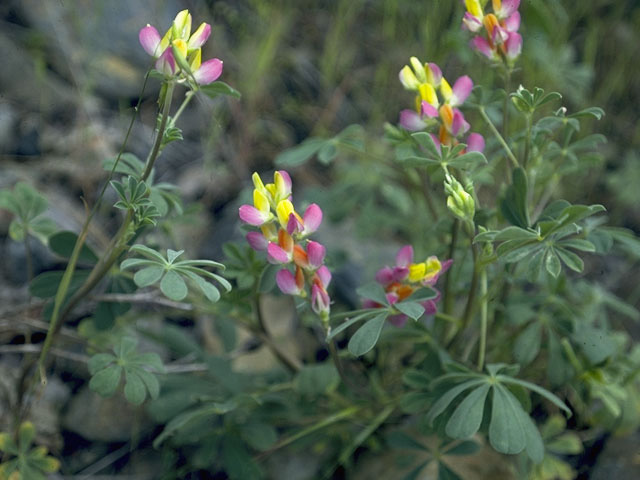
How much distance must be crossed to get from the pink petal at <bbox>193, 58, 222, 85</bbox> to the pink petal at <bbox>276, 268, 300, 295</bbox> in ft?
1.26

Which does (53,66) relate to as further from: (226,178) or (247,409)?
(247,409)

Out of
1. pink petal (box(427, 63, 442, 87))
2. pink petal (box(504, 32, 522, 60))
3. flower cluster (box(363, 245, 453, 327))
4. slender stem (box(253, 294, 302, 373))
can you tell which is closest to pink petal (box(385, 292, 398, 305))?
flower cluster (box(363, 245, 453, 327))

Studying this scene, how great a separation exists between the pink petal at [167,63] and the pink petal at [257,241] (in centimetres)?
33

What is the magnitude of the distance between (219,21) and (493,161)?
5.64ft

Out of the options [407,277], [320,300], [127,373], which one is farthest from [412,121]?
[127,373]

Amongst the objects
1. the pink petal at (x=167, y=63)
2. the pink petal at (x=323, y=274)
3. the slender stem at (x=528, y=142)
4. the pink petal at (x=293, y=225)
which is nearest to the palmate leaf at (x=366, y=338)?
the pink petal at (x=323, y=274)

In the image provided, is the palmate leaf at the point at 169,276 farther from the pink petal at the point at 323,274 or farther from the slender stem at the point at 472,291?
the slender stem at the point at 472,291

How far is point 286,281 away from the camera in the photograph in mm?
1236

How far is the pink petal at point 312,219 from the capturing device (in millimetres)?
1224

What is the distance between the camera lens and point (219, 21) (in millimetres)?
2971

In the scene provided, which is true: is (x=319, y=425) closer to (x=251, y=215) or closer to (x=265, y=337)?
(x=265, y=337)

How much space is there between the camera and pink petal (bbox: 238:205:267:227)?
1.19 meters

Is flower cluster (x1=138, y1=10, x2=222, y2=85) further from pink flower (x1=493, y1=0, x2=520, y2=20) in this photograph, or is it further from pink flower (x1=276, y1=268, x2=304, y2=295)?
pink flower (x1=493, y1=0, x2=520, y2=20)

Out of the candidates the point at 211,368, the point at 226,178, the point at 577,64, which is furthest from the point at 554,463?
the point at 577,64
